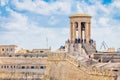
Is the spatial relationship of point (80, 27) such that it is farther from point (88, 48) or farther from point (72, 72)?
point (72, 72)

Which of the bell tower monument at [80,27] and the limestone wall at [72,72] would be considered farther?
the bell tower monument at [80,27]

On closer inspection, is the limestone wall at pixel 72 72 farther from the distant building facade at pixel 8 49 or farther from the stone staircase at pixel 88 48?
the distant building facade at pixel 8 49

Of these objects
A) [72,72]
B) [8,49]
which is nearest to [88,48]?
[72,72]

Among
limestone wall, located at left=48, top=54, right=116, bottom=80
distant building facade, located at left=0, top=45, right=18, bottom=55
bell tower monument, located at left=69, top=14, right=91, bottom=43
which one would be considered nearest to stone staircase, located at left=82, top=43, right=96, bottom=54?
bell tower monument, located at left=69, top=14, right=91, bottom=43

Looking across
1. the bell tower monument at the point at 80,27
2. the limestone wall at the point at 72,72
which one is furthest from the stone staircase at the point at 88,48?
the limestone wall at the point at 72,72

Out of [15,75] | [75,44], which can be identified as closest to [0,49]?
[15,75]

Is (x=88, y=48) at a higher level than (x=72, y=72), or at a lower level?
higher

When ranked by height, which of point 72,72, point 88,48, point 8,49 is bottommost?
point 72,72

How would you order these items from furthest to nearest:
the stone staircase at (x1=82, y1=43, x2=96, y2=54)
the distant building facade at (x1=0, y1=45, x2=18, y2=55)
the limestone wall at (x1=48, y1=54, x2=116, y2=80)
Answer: the distant building facade at (x1=0, y1=45, x2=18, y2=55) → the stone staircase at (x1=82, y1=43, x2=96, y2=54) → the limestone wall at (x1=48, y1=54, x2=116, y2=80)

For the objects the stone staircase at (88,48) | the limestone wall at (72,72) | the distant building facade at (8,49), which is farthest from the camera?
the distant building facade at (8,49)

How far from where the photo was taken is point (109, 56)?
66.9 metres

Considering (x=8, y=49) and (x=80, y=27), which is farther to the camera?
(x=8, y=49)

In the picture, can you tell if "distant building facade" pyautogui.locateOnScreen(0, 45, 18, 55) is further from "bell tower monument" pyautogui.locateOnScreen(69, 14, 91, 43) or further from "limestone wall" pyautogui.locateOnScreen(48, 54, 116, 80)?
"limestone wall" pyautogui.locateOnScreen(48, 54, 116, 80)

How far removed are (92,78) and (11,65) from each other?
48496mm
